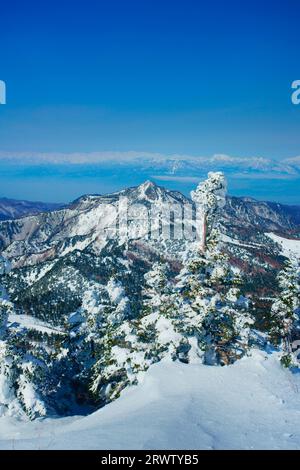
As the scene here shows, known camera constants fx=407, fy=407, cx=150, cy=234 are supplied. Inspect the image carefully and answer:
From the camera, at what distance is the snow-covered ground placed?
46.6ft

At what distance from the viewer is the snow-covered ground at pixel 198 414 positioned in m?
14.2

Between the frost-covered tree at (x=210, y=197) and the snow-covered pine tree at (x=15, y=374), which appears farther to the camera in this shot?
the snow-covered pine tree at (x=15, y=374)

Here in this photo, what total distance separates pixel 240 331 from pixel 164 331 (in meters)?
5.22

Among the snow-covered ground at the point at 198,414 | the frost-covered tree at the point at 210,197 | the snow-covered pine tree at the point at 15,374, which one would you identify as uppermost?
the frost-covered tree at the point at 210,197

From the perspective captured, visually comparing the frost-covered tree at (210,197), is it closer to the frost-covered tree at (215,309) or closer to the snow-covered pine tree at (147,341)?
the frost-covered tree at (215,309)

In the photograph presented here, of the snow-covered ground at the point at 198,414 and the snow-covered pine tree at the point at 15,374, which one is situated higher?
the snow-covered ground at the point at 198,414

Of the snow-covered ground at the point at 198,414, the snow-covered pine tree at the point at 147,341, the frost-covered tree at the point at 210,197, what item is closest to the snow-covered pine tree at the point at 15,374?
the snow-covered ground at the point at 198,414

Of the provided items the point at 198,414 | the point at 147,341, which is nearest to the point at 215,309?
the point at 147,341

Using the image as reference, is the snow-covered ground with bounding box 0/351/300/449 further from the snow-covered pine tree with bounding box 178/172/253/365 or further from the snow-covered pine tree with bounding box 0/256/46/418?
the snow-covered pine tree with bounding box 0/256/46/418

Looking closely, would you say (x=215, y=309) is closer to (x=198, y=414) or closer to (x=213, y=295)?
(x=213, y=295)

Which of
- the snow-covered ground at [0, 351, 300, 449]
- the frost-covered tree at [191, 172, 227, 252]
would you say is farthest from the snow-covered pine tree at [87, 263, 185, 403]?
the frost-covered tree at [191, 172, 227, 252]

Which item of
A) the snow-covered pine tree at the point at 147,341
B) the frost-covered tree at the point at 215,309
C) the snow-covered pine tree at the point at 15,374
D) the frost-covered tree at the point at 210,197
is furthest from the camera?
the snow-covered pine tree at the point at 15,374
